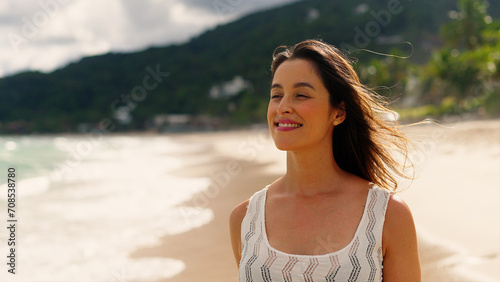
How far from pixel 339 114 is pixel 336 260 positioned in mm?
644

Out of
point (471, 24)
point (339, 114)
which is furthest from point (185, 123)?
point (339, 114)

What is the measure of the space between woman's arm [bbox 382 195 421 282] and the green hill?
6782cm

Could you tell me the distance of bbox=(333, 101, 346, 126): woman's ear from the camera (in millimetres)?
1942

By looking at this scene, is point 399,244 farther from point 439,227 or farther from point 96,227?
point 96,227

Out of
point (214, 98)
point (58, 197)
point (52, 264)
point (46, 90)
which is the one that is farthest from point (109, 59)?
point (52, 264)

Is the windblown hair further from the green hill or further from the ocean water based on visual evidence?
the green hill

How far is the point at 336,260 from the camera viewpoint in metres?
1.62

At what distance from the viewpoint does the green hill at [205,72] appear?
244 ft

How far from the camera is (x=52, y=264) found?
5008 millimetres

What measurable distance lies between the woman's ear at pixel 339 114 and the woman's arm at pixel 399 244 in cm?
41

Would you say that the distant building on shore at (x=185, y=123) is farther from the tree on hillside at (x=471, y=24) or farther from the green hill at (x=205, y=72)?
the tree on hillside at (x=471, y=24)

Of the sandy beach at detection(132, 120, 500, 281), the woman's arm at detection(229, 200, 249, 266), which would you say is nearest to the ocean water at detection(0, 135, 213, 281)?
the sandy beach at detection(132, 120, 500, 281)

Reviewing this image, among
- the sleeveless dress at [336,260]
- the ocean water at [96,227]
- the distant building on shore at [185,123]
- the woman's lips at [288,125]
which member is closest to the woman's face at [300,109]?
the woman's lips at [288,125]

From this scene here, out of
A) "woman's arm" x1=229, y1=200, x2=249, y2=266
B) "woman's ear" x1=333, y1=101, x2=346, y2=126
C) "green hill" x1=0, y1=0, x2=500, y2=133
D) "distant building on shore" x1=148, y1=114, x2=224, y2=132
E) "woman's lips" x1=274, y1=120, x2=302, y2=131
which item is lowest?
"woman's arm" x1=229, y1=200, x2=249, y2=266
